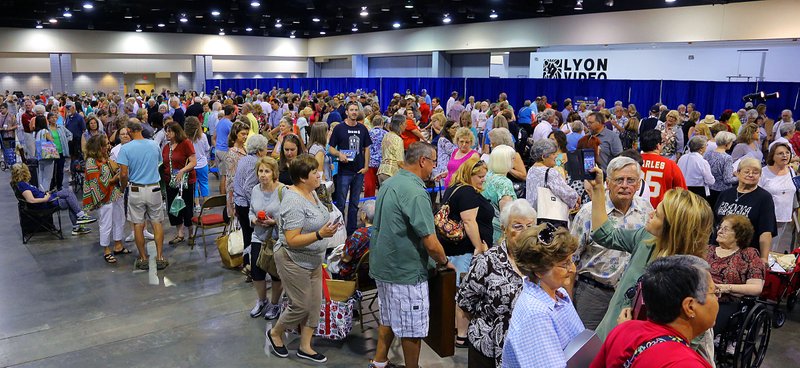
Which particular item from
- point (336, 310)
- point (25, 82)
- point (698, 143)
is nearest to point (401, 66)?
point (25, 82)

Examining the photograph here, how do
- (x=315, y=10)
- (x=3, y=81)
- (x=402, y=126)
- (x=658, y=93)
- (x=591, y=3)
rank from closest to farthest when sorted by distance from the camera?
(x=402, y=126)
(x=658, y=93)
(x=591, y=3)
(x=315, y=10)
(x=3, y=81)

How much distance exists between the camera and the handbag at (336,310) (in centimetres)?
416

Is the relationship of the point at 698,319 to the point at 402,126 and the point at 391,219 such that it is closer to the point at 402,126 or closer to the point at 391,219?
the point at 391,219

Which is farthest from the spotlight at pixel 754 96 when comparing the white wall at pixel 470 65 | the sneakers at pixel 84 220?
the white wall at pixel 470 65

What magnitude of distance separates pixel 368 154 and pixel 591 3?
11773 millimetres

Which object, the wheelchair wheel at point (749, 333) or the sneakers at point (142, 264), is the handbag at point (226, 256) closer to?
the sneakers at point (142, 264)

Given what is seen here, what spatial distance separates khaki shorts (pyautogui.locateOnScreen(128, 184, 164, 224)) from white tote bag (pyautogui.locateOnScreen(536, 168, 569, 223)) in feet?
12.8

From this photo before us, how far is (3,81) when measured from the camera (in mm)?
26500

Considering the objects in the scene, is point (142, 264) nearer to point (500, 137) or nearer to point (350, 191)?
point (350, 191)

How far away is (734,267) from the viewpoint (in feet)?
11.7

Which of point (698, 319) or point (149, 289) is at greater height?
point (698, 319)

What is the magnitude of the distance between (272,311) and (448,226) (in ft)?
6.17

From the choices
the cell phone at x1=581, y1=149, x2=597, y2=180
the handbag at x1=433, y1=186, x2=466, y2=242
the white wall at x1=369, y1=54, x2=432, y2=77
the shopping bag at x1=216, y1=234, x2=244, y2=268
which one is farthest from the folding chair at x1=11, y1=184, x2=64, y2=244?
the white wall at x1=369, y1=54, x2=432, y2=77

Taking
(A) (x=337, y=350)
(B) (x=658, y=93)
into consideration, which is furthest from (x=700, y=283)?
(B) (x=658, y=93)
